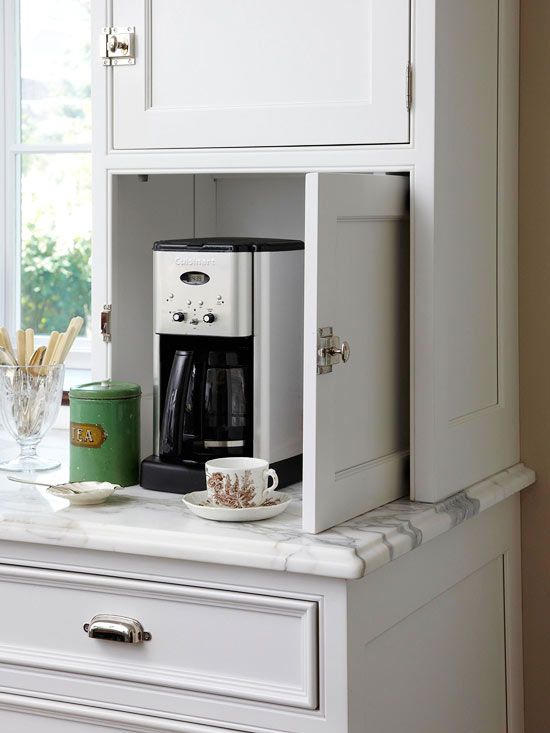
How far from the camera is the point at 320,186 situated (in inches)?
54.2

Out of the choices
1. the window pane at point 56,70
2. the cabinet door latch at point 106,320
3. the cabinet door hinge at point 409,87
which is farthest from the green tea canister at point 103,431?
the window pane at point 56,70

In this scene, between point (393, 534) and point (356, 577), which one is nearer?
point (356, 577)

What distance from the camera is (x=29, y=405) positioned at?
6.09 feet

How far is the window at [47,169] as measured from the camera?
237 centimetres

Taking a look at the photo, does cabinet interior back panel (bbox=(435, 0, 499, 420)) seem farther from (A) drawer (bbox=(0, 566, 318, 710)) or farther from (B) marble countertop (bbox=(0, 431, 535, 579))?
(A) drawer (bbox=(0, 566, 318, 710))

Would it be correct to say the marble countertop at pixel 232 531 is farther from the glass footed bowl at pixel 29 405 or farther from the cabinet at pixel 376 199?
the glass footed bowl at pixel 29 405

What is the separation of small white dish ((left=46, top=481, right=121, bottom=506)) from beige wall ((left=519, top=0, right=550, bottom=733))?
75 cm

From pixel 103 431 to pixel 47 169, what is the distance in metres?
0.94

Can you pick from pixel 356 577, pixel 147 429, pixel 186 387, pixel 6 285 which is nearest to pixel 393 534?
pixel 356 577

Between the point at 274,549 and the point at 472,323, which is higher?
the point at 472,323

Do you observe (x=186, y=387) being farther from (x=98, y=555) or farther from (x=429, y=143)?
(x=429, y=143)

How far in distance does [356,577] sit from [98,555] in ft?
1.24

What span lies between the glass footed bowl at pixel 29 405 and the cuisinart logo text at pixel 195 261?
0.34 m

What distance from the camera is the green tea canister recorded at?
5.55ft
